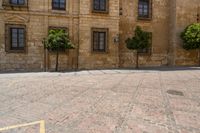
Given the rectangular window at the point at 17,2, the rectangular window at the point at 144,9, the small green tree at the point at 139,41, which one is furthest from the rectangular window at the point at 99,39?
the rectangular window at the point at 17,2

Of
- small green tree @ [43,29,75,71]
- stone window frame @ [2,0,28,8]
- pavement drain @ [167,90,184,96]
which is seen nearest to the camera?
pavement drain @ [167,90,184,96]

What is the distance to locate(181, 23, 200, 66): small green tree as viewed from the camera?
2005 cm

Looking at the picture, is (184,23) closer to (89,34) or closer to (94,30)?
(94,30)

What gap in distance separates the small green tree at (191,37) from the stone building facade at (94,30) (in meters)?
0.75

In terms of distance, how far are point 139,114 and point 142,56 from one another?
1535 centimetres

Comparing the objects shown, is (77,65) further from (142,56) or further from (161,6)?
(161,6)

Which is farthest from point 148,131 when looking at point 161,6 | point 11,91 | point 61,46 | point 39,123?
point 161,6

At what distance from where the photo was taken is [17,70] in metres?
17.1

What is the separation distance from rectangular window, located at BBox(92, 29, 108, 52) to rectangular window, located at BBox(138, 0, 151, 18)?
4210 millimetres

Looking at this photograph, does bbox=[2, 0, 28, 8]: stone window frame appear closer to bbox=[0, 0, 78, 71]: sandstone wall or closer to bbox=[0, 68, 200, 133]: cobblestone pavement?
bbox=[0, 0, 78, 71]: sandstone wall

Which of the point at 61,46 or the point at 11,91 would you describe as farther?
the point at 61,46

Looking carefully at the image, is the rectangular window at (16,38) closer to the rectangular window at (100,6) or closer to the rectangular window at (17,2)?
the rectangular window at (17,2)

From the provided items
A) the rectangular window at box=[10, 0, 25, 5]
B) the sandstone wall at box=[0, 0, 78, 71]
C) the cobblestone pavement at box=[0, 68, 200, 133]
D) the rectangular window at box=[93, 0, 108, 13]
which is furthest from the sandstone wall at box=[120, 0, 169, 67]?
the cobblestone pavement at box=[0, 68, 200, 133]

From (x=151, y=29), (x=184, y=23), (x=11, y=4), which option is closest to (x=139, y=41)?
(x=151, y=29)
